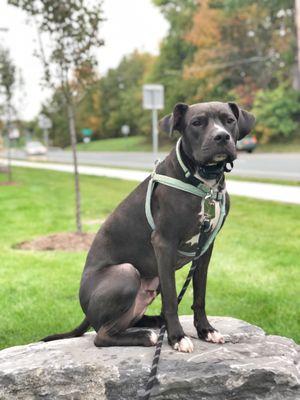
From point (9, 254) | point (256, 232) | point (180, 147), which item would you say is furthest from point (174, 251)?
point (256, 232)

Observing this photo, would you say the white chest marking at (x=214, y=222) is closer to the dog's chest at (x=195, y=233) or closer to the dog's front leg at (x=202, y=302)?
the dog's chest at (x=195, y=233)

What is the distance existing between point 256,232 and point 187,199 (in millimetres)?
5758

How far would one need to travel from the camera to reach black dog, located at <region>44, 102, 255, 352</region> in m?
3.03

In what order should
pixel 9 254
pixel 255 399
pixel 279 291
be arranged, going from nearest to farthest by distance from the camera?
1. pixel 255 399
2. pixel 279 291
3. pixel 9 254

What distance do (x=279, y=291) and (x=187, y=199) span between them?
304 cm

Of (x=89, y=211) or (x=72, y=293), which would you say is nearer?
(x=72, y=293)

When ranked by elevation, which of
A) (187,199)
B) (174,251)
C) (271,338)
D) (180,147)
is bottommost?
(271,338)

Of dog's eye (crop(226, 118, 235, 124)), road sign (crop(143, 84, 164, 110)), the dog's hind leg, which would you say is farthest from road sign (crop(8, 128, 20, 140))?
dog's eye (crop(226, 118, 235, 124))

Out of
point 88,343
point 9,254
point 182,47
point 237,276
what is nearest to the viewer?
point 88,343

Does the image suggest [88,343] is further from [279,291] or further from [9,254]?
[9,254]

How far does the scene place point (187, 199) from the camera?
3135 mm

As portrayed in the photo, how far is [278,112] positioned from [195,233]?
3358 cm

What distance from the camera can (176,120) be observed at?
3129mm

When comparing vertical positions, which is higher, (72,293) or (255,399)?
(255,399)
